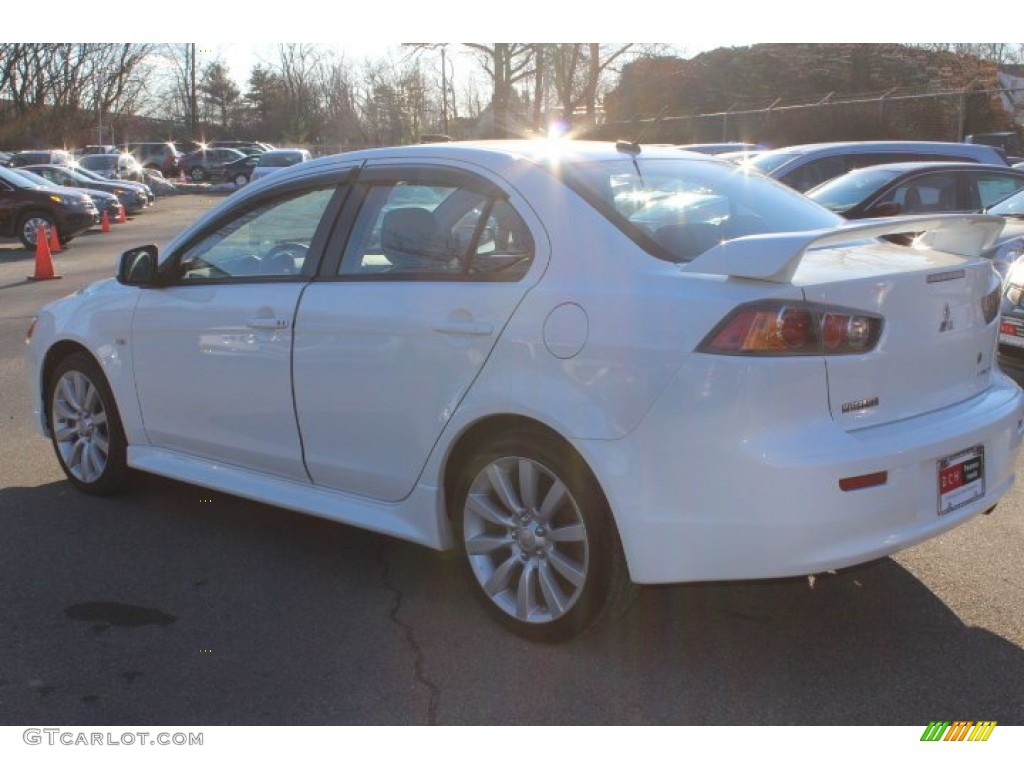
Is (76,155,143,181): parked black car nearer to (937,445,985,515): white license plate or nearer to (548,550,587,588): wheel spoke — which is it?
(548,550,587,588): wheel spoke

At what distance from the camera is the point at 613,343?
3.27m

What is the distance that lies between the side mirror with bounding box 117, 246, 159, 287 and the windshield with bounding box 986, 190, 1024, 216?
7.31 m

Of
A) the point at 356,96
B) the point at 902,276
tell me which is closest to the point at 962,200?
the point at 902,276

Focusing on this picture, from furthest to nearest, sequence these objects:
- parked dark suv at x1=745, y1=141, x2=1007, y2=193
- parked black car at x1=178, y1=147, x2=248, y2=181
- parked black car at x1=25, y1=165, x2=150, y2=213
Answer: parked black car at x1=178, y1=147, x2=248, y2=181 < parked black car at x1=25, y1=165, x2=150, y2=213 < parked dark suv at x1=745, y1=141, x2=1007, y2=193

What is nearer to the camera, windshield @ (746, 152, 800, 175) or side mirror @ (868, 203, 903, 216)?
side mirror @ (868, 203, 903, 216)

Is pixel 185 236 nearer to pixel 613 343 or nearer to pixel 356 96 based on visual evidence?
pixel 613 343

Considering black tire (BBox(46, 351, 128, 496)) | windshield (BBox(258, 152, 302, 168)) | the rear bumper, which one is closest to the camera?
the rear bumper

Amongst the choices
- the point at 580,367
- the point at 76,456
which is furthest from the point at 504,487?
the point at 76,456

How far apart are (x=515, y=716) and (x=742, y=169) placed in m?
2.47

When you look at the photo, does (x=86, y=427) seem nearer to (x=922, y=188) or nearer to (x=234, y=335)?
(x=234, y=335)

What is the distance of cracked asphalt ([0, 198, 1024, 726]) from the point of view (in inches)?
127

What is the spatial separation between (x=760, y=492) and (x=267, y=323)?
215 centimetres

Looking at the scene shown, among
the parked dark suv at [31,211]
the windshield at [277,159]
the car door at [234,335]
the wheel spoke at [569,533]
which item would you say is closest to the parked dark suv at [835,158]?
the car door at [234,335]

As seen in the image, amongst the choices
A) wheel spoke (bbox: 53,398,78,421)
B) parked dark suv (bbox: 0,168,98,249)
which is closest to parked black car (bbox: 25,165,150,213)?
parked dark suv (bbox: 0,168,98,249)
